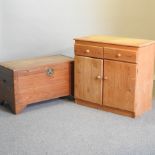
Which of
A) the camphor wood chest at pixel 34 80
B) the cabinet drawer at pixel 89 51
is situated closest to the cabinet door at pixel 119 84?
the cabinet drawer at pixel 89 51

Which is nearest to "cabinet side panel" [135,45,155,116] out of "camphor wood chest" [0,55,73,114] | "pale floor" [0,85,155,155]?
"pale floor" [0,85,155,155]

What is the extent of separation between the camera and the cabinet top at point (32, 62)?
10.7ft

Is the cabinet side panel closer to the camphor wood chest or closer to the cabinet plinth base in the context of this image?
the cabinet plinth base

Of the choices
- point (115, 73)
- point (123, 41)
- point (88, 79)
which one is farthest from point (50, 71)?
point (123, 41)

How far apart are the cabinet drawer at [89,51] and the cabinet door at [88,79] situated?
4 centimetres

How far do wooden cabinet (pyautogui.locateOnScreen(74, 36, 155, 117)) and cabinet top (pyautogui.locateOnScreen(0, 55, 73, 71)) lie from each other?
0.24 meters

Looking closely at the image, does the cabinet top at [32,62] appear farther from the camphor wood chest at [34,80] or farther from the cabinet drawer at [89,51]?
the cabinet drawer at [89,51]

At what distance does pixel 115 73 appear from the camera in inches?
125

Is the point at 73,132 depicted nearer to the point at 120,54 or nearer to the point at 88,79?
the point at 88,79

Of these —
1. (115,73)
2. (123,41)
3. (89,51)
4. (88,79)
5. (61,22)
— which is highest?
(61,22)

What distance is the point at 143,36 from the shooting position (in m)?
4.46

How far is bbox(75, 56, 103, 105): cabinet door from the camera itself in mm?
3301

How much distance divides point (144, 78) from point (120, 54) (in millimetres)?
332

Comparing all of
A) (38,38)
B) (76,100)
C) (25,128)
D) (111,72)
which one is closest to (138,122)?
(111,72)
